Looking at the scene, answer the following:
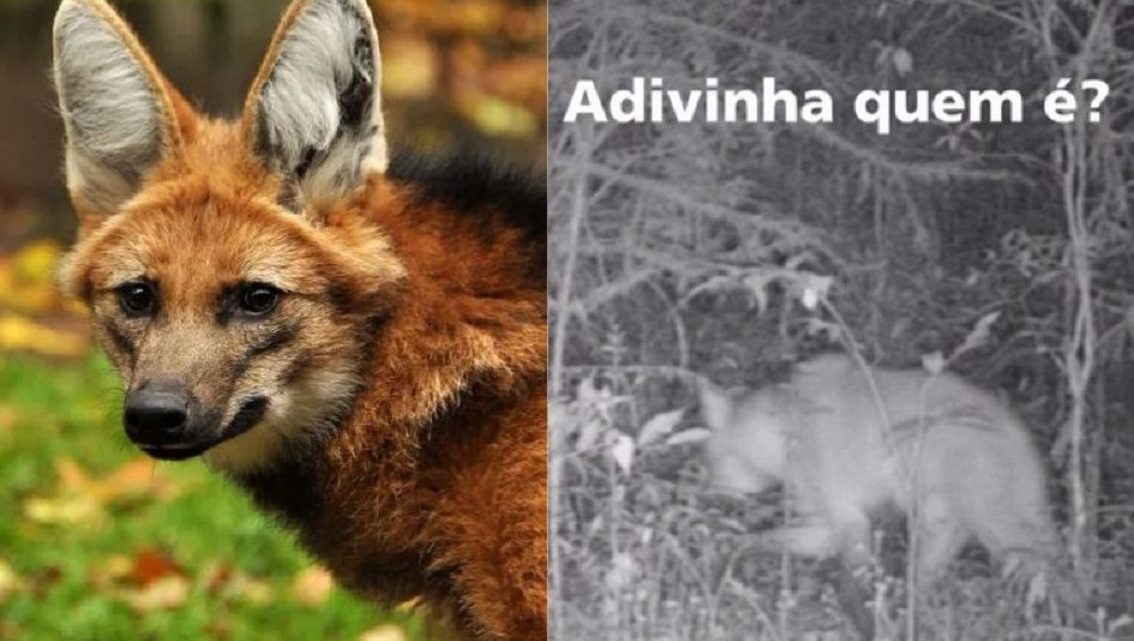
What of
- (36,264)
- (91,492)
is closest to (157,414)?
(91,492)

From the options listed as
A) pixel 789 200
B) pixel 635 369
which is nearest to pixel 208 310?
pixel 635 369

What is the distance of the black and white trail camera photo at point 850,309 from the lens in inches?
118

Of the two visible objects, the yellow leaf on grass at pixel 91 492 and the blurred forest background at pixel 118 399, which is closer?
the blurred forest background at pixel 118 399

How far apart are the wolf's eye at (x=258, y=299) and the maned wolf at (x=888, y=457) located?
0.80 m

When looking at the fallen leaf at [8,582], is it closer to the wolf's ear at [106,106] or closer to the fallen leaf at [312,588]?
the fallen leaf at [312,588]

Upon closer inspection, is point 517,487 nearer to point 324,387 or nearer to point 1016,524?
point 324,387

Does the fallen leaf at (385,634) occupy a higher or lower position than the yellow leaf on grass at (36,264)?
lower

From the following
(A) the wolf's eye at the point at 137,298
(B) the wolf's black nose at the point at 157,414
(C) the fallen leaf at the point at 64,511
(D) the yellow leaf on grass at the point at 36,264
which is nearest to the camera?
(B) the wolf's black nose at the point at 157,414

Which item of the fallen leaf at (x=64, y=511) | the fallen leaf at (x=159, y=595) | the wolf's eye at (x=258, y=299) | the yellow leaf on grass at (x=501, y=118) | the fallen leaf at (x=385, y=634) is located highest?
the yellow leaf on grass at (x=501, y=118)

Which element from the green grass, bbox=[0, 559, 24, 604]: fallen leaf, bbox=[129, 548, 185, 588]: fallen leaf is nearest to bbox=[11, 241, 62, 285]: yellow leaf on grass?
the green grass

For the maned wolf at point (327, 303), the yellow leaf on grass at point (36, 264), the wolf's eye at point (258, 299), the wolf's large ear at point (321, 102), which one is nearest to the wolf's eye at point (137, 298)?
the maned wolf at point (327, 303)

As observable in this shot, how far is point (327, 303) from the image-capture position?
300 centimetres

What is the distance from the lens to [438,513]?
3.08 metres

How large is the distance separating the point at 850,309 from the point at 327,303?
0.96m
